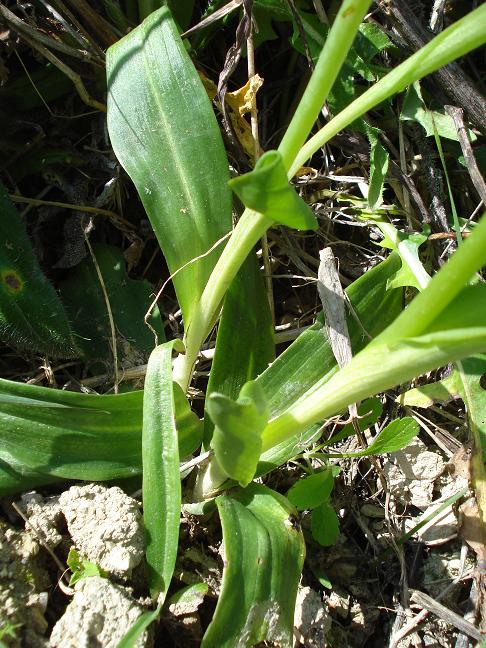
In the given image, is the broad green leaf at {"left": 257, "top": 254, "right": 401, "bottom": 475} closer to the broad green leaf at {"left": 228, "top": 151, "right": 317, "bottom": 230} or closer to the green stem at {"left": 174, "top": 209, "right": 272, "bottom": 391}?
the green stem at {"left": 174, "top": 209, "right": 272, "bottom": 391}

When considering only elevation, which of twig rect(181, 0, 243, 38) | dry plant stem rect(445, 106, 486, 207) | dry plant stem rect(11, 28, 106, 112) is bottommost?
dry plant stem rect(445, 106, 486, 207)

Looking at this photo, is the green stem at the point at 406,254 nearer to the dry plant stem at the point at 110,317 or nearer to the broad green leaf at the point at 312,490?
the broad green leaf at the point at 312,490

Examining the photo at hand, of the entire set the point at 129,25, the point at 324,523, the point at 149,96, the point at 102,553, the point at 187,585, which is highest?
the point at 129,25

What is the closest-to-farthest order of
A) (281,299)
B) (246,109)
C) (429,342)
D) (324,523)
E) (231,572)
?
(429,342) → (231,572) → (324,523) → (246,109) → (281,299)

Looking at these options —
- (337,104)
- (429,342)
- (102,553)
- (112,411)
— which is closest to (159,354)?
(112,411)

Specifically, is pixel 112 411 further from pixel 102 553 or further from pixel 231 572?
pixel 231 572

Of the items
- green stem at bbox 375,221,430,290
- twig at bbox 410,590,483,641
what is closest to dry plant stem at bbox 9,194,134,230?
green stem at bbox 375,221,430,290

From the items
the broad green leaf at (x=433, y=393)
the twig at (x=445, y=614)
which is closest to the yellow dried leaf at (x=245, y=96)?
the broad green leaf at (x=433, y=393)
